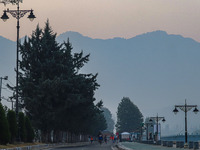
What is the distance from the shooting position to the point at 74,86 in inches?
3253

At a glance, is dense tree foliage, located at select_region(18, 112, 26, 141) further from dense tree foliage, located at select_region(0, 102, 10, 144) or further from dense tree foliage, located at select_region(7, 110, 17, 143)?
dense tree foliage, located at select_region(0, 102, 10, 144)

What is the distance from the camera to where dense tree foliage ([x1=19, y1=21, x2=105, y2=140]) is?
78.8 meters

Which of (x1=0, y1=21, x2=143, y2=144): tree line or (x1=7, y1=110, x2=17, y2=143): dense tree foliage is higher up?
(x1=0, y1=21, x2=143, y2=144): tree line

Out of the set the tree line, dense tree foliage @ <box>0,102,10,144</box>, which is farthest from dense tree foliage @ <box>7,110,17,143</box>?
the tree line

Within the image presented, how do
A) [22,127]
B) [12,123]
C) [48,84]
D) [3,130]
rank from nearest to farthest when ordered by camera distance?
[3,130]
[12,123]
[22,127]
[48,84]

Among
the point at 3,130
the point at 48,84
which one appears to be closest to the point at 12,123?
the point at 3,130

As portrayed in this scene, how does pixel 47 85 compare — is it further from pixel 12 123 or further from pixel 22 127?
pixel 12 123

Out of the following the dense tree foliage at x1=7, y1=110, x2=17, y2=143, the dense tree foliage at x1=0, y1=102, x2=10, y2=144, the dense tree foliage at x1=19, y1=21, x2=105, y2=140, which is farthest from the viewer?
the dense tree foliage at x1=19, y1=21, x2=105, y2=140

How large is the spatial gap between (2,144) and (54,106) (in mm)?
37652

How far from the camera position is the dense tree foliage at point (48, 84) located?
7881cm

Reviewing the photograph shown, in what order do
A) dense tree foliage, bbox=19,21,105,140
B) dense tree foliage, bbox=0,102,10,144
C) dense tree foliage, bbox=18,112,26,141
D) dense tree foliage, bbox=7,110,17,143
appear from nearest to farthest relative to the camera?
dense tree foliage, bbox=0,102,10,144 < dense tree foliage, bbox=7,110,17,143 < dense tree foliage, bbox=18,112,26,141 < dense tree foliage, bbox=19,21,105,140

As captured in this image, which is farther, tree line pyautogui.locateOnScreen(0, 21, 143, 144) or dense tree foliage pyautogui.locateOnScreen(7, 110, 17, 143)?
tree line pyautogui.locateOnScreen(0, 21, 143, 144)

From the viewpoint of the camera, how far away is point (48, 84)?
→ 76812 mm

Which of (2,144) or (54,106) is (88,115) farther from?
(2,144)
